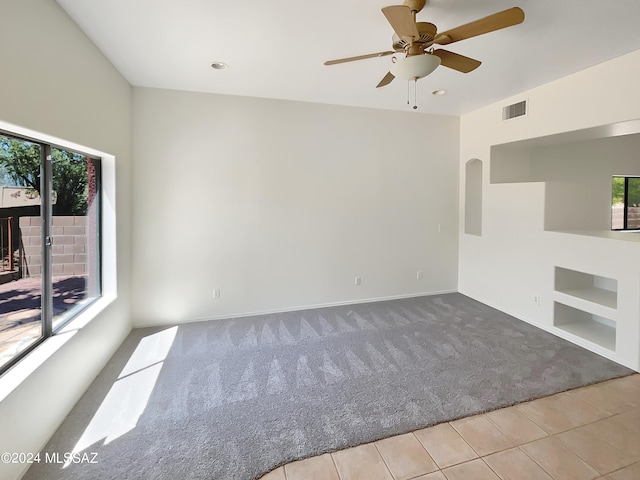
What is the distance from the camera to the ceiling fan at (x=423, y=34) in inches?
67.9

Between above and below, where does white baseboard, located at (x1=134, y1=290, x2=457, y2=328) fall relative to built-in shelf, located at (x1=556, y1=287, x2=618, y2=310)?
below

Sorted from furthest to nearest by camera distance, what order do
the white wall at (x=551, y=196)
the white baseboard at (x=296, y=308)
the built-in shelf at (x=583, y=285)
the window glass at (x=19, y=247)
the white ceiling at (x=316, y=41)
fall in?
the white baseboard at (x=296, y=308) < the built-in shelf at (x=583, y=285) < the white wall at (x=551, y=196) < the white ceiling at (x=316, y=41) < the window glass at (x=19, y=247)

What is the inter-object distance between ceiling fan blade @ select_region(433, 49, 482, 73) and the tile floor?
2585mm

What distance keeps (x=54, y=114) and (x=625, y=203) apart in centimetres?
822

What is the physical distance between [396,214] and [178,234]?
3.11 m

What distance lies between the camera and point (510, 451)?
1907mm

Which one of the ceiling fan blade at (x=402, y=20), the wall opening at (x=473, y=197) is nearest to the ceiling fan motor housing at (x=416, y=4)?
the ceiling fan blade at (x=402, y=20)

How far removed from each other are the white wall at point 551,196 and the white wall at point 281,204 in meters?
0.64

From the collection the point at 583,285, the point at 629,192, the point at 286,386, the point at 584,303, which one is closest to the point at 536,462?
the point at 286,386

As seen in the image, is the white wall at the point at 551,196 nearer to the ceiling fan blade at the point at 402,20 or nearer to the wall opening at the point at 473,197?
the wall opening at the point at 473,197

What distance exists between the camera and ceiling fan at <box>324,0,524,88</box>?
5.66ft

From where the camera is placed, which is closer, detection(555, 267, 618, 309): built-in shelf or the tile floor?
the tile floor

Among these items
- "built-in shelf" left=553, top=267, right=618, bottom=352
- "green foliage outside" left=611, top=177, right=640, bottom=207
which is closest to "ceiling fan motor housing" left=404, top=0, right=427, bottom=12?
"built-in shelf" left=553, top=267, right=618, bottom=352

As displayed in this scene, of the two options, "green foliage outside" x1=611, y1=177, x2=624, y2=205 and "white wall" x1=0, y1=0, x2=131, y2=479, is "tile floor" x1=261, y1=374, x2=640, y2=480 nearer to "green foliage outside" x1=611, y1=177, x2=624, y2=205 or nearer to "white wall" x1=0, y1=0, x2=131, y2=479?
"white wall" x1=0, y1=0, x2=131, y2=479
